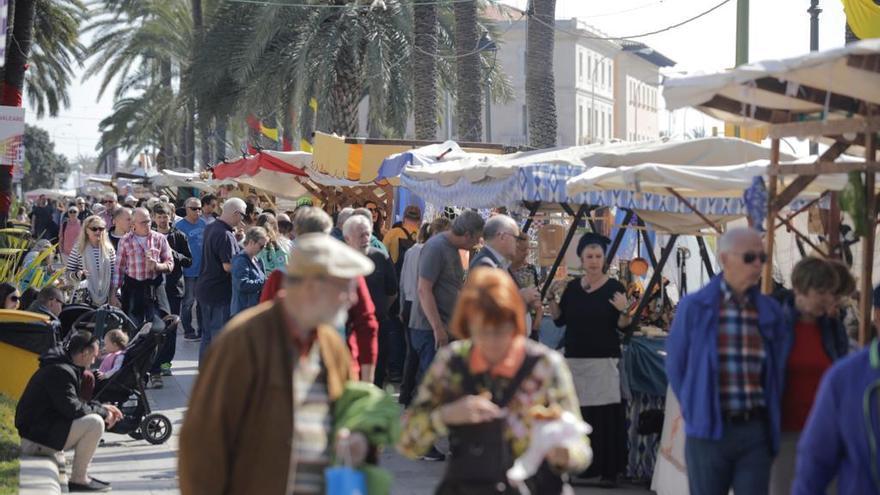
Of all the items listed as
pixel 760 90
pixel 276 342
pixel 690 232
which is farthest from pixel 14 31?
pixel 276 342

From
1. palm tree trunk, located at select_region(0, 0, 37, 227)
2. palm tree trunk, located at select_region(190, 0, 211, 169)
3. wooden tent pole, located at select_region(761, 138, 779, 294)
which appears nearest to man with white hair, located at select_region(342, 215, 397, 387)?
wooden tent pole, located at select_region(761, 138, 779, 294)

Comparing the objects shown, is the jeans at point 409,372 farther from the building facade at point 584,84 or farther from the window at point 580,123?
the window at point 580,123

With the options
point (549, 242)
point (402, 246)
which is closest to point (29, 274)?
point (402, 246)

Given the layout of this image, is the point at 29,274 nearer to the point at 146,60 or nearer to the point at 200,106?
the point at 200,106

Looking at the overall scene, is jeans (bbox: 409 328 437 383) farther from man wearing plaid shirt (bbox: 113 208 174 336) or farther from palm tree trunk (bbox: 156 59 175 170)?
palm tree trunk (bbox: 156 59 175 170)

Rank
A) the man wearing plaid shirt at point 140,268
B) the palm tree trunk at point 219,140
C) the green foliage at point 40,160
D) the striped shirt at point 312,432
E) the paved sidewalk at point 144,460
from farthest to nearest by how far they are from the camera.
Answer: the green foliage at point 40,160 < the palm tree trunk at point 219,140 < the man wearing plaid shirt at point 140,268 < the paved sidewalk at point 144,460 < the striped shirt at point 312,432

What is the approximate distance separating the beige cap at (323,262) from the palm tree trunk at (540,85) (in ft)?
56.3

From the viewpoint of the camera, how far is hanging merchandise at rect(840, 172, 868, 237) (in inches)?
247

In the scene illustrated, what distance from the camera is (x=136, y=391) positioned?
10359mm

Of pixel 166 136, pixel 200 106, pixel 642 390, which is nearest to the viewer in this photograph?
pixel 642 390

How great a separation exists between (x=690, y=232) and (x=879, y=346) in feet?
19.9

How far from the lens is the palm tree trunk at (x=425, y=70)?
2322 cm

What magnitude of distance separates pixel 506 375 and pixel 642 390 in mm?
4808

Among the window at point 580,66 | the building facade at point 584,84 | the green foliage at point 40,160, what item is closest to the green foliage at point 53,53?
the building facade at point 584,84
